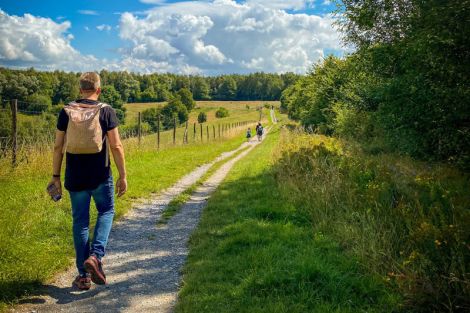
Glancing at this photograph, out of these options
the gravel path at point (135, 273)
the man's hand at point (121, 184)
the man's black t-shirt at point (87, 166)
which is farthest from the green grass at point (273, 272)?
the man's black t-shirt at point (87, 166)

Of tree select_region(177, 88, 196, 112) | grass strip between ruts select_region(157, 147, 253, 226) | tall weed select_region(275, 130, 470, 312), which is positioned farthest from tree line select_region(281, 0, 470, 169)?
tree select_region(177, 88, 196, 112)

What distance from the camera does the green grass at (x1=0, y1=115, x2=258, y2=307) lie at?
4.81 m

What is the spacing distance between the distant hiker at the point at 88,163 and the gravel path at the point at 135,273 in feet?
0.82

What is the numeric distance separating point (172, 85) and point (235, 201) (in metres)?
142

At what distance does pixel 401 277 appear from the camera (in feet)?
14.4

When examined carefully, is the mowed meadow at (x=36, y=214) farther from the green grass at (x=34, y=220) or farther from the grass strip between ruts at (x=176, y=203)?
the grass strip between ruts at (x=176, y=203)

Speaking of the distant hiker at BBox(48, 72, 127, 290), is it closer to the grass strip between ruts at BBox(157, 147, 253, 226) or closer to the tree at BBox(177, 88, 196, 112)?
the grass strip between ruts at BBox(157, 147, 253, 226)

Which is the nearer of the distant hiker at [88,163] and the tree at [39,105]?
the distant hiker at [88,163]

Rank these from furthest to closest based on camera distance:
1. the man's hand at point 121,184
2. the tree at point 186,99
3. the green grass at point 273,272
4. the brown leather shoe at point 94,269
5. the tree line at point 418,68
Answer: the tree at point 186,99 → the tree line at point 418,68 → the man's hand at point 121,184 → the brown leather shoe at point 94,269 → the green grass at point 273,272

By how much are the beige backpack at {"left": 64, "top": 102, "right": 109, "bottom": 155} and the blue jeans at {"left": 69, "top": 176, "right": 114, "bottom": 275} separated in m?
0.52

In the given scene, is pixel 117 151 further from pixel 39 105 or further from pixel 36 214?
pixel 39 105

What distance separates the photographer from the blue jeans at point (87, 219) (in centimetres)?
A: 462

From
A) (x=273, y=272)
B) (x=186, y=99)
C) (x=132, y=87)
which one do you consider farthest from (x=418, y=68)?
(x=132, y=87)

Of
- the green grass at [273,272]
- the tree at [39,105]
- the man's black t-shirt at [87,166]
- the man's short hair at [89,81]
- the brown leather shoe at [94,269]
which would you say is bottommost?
the green grass at [273,272]
